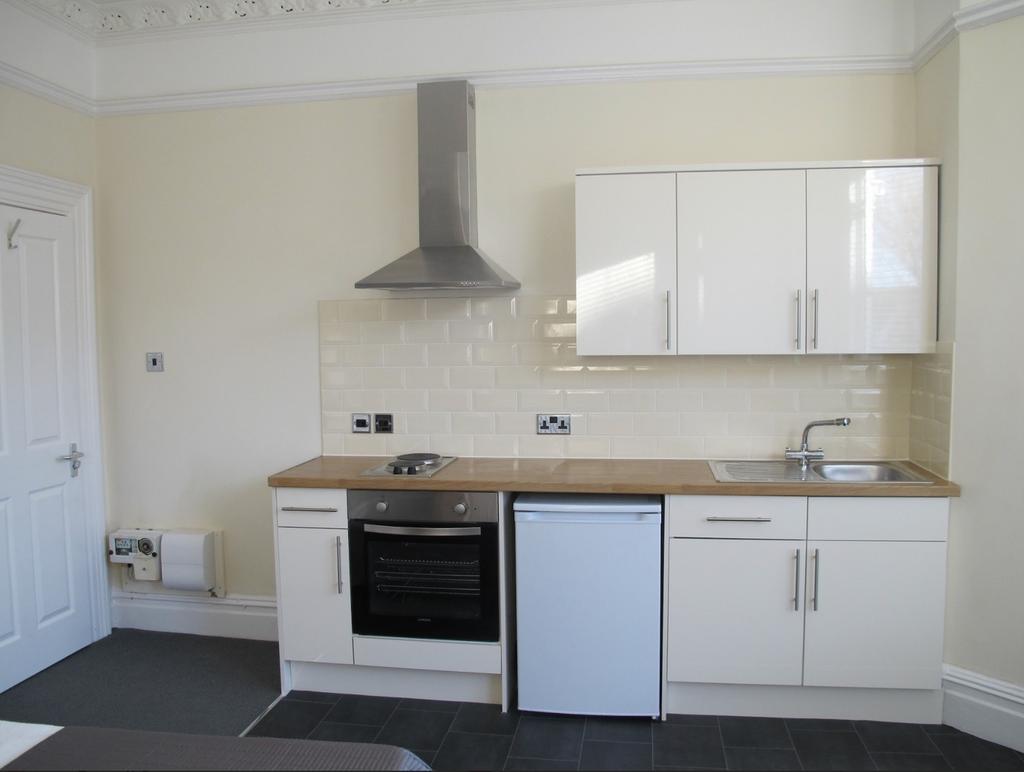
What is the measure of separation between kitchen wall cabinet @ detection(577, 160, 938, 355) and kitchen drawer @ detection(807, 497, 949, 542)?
2.02ft

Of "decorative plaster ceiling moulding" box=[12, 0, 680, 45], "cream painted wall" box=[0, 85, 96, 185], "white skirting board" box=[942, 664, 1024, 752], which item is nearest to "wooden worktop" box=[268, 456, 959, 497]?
"white skirting board" box=[942, 664, 1024, 752]

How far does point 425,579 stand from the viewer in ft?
Result: 9.27

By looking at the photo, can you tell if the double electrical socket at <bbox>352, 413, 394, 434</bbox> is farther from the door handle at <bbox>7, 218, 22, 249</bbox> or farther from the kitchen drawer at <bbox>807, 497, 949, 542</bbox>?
the kitchen drawer at <bbox>807, 497, 949, 542</bbox>

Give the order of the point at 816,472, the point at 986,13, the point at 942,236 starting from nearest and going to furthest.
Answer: the point at 986,13, the point at 942,236, the point at 816,472

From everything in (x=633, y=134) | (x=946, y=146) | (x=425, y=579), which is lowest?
(x=425, y=579)

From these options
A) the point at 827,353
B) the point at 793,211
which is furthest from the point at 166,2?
the point at 827,353

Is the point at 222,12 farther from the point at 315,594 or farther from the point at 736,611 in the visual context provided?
the point at 736,611

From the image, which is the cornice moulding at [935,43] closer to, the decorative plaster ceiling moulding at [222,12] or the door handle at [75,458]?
the decorative plaster ceiling moulding at [222,12]

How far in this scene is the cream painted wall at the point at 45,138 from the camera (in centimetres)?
309

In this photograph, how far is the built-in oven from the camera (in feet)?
9.08

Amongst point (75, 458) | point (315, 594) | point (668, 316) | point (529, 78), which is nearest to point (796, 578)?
point (668, 316)

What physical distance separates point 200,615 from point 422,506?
164cm

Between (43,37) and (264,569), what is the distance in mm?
2740

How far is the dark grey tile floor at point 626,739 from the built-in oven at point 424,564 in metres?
0.33
